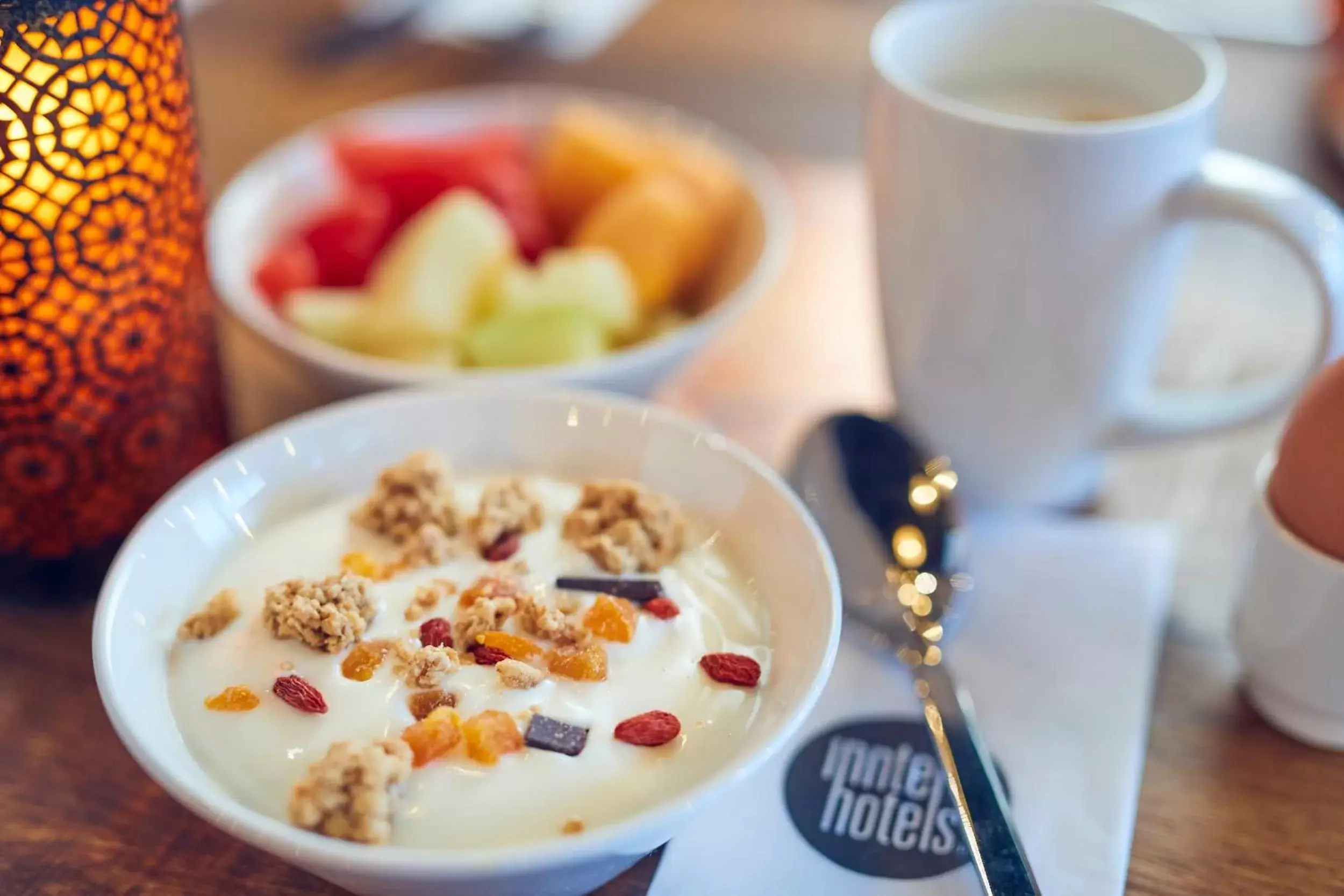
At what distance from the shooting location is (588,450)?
78 centimetres

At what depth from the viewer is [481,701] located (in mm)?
602

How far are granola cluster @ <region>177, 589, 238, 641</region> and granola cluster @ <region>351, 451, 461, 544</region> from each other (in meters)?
0.10

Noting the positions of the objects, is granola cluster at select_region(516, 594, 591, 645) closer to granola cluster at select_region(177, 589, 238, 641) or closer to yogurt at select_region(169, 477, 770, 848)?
yogurt at select_region(169, 477, 770, 848)

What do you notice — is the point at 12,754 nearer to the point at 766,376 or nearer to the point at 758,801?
the point at 758,801

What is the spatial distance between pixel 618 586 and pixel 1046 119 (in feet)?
1.55

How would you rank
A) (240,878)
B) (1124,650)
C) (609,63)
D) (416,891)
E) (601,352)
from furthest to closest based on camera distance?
(609,63), (601,352), (1124,650), (240,878), (416,891)

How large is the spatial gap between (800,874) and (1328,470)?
1.17 feet

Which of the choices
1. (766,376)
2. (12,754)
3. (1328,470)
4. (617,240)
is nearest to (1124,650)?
(1328,470)

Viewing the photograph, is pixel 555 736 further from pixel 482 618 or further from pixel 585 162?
pixel 585 162

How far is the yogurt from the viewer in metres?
0.55

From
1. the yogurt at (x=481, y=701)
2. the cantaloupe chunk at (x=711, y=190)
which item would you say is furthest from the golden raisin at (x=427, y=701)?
the cantaloupe chunk at (x=711, y=190)

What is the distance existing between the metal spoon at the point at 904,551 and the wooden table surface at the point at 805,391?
0.27 feet

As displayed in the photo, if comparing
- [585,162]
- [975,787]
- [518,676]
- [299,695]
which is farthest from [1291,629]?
[585,162]

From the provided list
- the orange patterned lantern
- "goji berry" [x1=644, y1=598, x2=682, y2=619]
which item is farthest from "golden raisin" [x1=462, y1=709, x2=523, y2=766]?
the orange patterned lantern
